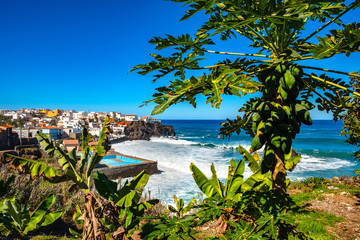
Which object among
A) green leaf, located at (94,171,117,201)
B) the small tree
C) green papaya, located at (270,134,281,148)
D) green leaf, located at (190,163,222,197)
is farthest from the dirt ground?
green leaf, located at (94,171,117,201)

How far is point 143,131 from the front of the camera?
274 ft

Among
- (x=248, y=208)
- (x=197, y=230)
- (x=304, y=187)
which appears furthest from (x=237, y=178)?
(x=304, y=187)

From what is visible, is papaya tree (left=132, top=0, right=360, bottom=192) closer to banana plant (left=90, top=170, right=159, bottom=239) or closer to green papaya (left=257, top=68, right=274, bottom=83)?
green papaya (left=257, top=68, right=274, bottom=83)

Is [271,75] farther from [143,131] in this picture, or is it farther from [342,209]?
[143,131]

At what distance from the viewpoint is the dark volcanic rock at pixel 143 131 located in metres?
79.2

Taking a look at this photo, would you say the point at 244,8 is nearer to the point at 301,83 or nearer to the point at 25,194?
the point at 301,83

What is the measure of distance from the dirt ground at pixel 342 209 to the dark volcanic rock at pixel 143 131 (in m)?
70.7

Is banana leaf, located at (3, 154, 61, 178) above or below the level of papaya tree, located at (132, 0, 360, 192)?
below

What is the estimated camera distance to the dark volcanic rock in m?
79.2

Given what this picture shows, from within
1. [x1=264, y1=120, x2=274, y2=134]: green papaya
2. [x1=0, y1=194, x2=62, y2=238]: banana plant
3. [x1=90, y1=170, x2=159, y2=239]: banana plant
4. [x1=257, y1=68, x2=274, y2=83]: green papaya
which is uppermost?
[x1=257, y1=68, x2=274, y2=83]: green papaya

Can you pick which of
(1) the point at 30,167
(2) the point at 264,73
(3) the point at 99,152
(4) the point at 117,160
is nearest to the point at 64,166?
(1) the point at 30,167

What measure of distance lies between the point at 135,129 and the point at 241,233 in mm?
84125

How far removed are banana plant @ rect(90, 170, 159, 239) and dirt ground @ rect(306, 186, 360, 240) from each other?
4.73 metres

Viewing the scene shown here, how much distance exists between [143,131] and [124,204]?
81.2 metres
